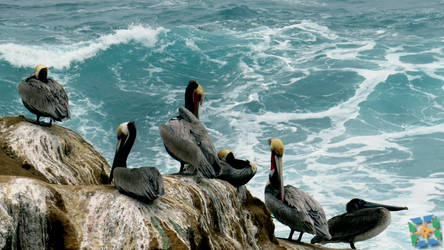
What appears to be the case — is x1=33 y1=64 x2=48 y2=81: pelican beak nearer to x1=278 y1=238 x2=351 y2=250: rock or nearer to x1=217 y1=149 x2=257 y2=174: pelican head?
x1=217 y1=149 x2=257 y2=174: pelican head

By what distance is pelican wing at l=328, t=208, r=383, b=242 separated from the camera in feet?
31.5

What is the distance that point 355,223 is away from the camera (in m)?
9.61

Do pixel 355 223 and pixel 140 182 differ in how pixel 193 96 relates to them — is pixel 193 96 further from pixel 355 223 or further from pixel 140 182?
pixel 355 223

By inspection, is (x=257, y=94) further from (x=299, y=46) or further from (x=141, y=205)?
(x=141, y=205)

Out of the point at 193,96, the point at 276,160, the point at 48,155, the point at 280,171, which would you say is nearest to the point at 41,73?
the point at 48,155

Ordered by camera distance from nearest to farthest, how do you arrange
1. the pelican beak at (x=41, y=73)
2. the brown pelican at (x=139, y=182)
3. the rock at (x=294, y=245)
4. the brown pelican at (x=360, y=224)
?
1. the brown pelican at (x=139, y=182)
2. the rock at (x=294, y=245)
3. the brown pelican at (x=360, y=224)
4. the pelican beak at (x=41, y=73)

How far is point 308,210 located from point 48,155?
4.18 m

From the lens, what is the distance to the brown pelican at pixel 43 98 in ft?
32.5

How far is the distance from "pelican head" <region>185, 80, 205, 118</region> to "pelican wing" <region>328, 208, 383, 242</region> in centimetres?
308

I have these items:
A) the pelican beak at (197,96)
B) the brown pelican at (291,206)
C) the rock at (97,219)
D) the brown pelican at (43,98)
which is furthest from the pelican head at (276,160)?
the brown pelican at (43,98)

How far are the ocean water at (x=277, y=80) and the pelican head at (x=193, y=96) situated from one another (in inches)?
288

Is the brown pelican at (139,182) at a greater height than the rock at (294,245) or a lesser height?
greater

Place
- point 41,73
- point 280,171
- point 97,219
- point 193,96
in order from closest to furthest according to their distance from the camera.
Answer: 1. point 97,219
2. point 193,96
3. point 280,171
4. point 41,73

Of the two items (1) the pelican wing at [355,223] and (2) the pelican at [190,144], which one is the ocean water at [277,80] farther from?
(2) the pelican at [190,144]
